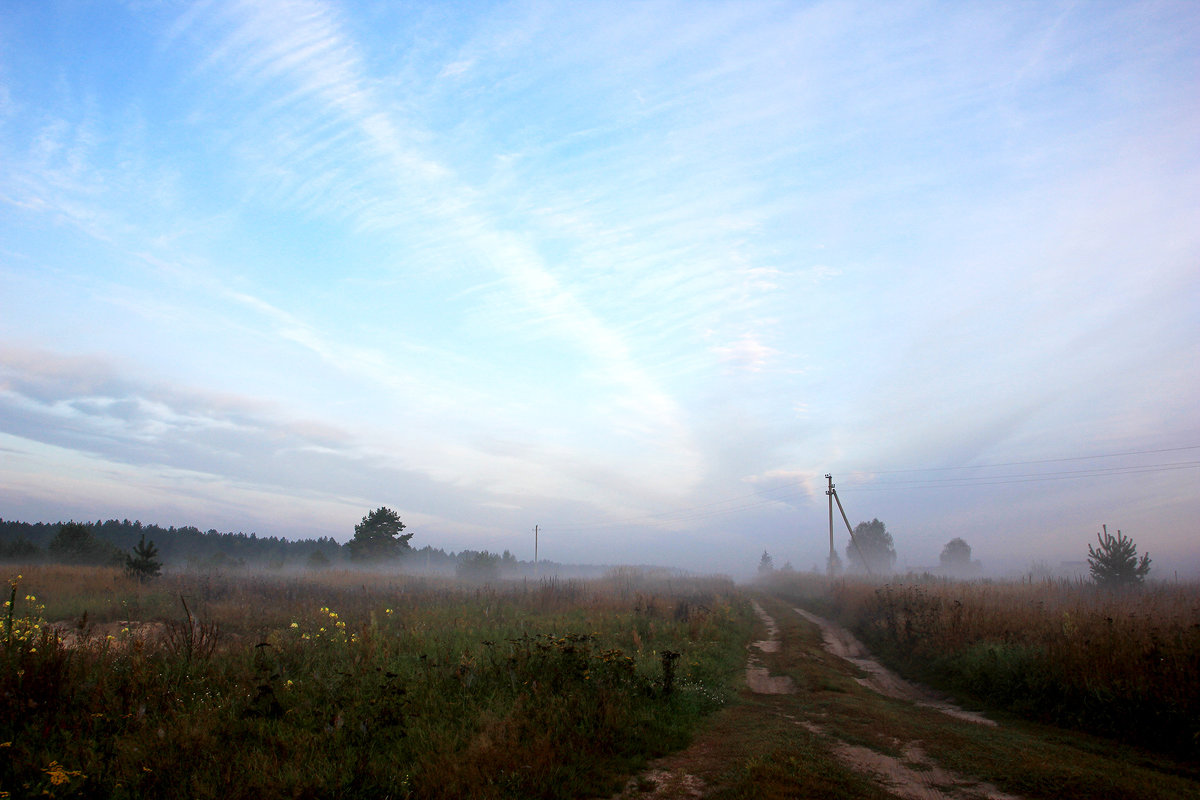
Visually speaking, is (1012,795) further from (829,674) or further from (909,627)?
(909,627)

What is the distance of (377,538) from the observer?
51250 mm

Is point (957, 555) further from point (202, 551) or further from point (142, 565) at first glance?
point (202, 551)

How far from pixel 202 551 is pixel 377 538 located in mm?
35855

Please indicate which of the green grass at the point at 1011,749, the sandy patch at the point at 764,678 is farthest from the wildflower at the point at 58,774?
the sandy patch at the point at 764,678

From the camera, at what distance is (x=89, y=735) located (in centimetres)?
589

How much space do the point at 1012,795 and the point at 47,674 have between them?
1051cm

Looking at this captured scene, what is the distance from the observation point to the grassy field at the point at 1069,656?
26.2 feet

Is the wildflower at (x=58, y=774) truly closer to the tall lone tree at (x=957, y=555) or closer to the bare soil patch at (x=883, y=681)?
the bare soil patch at (x=883, y=681)

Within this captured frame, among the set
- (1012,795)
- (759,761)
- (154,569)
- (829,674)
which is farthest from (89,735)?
(154,569)

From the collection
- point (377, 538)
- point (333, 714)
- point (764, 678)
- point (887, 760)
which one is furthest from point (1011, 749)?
point (377, 538)

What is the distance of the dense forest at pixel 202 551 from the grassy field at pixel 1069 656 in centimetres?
3446

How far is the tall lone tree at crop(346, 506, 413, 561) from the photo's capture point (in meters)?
50.7

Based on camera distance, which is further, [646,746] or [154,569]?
[154,569]

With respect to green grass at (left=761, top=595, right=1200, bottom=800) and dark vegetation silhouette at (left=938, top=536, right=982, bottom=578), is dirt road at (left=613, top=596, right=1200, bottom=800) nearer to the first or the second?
green grass at (left=761, top=595, right=1200, bottom=800)
